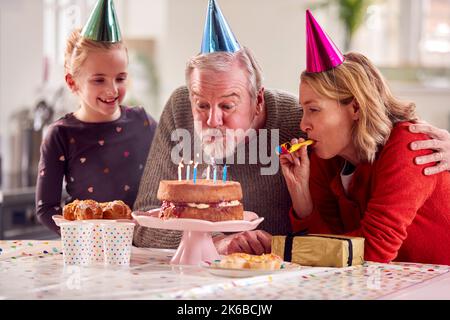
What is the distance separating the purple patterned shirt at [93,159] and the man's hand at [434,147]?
996mm

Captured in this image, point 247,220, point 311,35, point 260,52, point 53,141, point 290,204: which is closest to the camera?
point 247,220

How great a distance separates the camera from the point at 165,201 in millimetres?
1897

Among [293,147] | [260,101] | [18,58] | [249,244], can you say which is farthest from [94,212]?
[18,58]

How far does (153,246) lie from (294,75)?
3812 mm

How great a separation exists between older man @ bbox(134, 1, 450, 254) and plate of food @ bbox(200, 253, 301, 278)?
350 mm

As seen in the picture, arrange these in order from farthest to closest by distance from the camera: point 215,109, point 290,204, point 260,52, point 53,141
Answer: point 260,52 < point 53,141 < point 290,204 < point 215,109

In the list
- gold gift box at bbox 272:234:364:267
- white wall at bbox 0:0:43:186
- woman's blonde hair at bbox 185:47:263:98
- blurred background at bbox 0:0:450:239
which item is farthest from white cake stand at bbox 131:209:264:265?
blurred background at bbox 0:0:450:239

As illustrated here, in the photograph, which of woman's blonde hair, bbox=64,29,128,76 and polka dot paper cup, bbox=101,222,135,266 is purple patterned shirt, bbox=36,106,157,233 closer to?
woman's blonde hair, bbox=64,29,128,76

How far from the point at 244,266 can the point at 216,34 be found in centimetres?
74

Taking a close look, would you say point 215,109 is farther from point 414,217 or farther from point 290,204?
point 414,217

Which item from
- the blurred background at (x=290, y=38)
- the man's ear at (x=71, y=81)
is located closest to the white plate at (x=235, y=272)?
the man's ear at (x=71, y=81)

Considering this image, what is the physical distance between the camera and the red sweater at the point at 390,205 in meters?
1.97

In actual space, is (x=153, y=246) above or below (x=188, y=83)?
below

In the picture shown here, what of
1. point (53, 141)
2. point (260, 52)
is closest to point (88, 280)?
point (53, 141)
